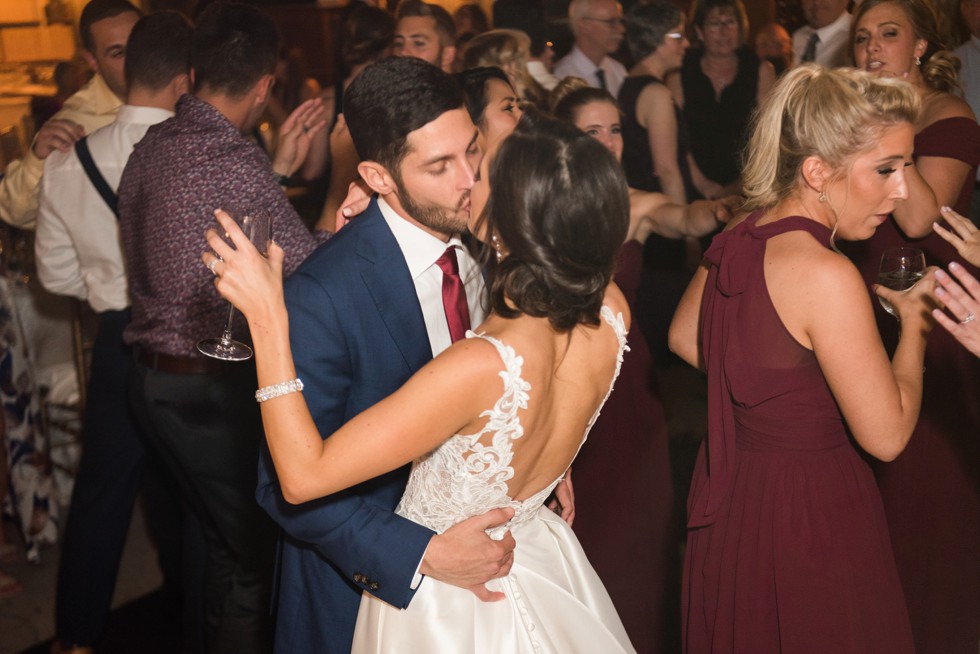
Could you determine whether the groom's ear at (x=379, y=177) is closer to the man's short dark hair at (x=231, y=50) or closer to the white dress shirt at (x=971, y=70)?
the man's short dark hair at (x=231, y=50)

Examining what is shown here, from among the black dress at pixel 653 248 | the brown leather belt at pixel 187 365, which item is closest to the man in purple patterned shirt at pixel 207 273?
the brown leather belt at pixel 187 365

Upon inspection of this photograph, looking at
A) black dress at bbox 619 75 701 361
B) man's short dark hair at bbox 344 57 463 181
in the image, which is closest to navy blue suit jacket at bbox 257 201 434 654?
man's short dark hair at bbox 344 57 463 181

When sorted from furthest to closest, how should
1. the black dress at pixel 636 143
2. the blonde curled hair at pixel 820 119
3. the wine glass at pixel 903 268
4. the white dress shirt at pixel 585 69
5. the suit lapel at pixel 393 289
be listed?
the white dress shirt at pixel 585 69, the black dress at pixel 636 143, the wine glass at pixel 903 268, the blonde curled hair at pixel 820 119, the suit lapel at pixel 393 289

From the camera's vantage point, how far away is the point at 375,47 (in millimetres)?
3850

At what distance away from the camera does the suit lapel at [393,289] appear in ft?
5.40

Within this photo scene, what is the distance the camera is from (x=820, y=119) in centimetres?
179

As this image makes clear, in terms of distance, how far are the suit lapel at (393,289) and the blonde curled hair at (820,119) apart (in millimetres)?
742

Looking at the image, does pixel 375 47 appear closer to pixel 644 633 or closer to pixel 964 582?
pixel 644 633

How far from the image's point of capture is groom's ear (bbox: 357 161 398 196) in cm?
174

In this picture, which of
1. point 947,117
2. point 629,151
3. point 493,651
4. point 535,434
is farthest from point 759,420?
point 629,151

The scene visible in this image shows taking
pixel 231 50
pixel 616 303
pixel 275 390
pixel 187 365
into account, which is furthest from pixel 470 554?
pixel 231 50

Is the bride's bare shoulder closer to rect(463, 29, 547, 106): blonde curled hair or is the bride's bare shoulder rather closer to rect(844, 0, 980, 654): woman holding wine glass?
rect(844, 0, 980, 654): woman holding wine glass

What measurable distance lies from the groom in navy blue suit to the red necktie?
21mm

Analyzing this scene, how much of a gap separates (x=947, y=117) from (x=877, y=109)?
1093mm
